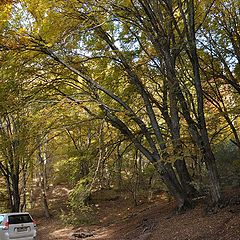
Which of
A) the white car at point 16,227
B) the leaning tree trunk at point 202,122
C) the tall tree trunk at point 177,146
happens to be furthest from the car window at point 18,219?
the leaning tree trunk at point 202,122

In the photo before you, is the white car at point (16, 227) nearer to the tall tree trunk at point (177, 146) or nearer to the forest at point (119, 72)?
the forest at point (119, 72)

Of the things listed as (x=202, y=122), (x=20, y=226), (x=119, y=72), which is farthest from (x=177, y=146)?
(x=20, y=226)

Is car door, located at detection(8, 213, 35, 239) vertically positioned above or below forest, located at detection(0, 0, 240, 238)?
below

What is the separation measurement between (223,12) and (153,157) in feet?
20.0

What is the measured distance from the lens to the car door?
1031cm

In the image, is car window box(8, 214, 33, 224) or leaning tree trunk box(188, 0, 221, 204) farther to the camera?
car window box(8, 214, 33, 224)

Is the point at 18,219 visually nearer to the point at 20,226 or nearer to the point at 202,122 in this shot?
the point at 20,226

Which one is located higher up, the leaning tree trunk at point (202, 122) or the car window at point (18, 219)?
the leaning tree trunk at point (202, 122)

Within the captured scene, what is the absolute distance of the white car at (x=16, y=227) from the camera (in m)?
10.2

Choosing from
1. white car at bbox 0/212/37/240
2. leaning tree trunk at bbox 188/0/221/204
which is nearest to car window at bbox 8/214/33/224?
white car at bbox 0/212/37/240

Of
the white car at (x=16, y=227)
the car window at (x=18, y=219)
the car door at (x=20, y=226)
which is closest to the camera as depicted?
the white car at (x=16, y=227)

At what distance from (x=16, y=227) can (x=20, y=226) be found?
15 cm

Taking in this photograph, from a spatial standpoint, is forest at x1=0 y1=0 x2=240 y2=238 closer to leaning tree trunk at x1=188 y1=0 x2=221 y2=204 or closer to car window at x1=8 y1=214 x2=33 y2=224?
leaning tree trunk at x1=188 y1=0 x2=221 y2=204

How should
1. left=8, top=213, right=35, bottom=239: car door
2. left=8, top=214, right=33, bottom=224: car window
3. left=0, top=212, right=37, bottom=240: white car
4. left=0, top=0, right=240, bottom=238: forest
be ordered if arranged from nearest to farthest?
1. left=0, top=0, right=240, bottom=238: forest
2. left=0, top=212, right=37, bottom=240: white car
3. left=8, top=213, right=35, bottom=239: car door
4. left=8, top=214, right=33, bottom=224: car window
